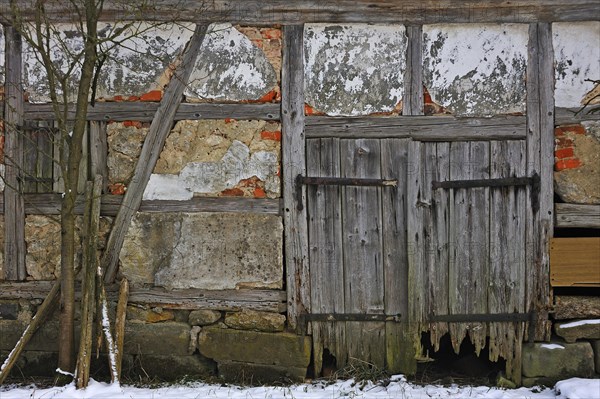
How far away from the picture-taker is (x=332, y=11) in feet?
16.7

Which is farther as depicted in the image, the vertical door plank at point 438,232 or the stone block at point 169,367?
the stone block at point 169,367

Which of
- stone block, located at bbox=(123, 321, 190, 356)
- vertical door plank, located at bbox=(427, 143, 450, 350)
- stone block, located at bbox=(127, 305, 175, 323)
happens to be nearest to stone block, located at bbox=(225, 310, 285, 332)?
stone block, located at bbox=(123, 321, 190, 356)

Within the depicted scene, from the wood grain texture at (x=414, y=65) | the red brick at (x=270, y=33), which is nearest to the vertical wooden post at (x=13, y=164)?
the red brick at (x=270, y=33)

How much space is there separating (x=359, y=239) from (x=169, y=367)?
6.24 ft

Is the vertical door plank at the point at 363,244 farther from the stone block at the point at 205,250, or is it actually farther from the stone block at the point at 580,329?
the stone block at the point at 580,329

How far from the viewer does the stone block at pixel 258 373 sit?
522 centimetres

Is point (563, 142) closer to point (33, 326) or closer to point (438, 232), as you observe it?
point (438, 232)

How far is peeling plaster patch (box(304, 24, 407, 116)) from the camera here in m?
5.09

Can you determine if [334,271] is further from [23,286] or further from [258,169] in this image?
[23,286]

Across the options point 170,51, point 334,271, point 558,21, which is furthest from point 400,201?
point 170,51

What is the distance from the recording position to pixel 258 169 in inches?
204

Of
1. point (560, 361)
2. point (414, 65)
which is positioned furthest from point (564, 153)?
point (560, 361)

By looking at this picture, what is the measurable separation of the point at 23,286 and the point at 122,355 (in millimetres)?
1023

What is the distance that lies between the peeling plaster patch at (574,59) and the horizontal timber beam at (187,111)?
2.27m
